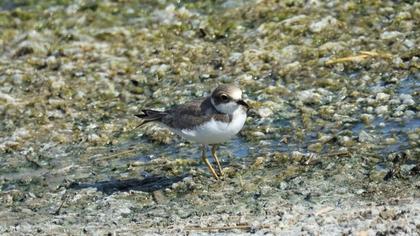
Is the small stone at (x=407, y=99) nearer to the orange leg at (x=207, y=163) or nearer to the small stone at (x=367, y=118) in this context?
the small stone at (x=367, y=118)

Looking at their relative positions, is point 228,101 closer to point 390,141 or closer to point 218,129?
point 218,129

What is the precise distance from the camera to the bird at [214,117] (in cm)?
912

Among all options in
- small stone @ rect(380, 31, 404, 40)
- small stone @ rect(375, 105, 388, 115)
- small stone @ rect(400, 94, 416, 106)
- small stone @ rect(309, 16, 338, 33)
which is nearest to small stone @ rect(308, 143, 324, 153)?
small stone @ rect(375, 105, 388, 115)

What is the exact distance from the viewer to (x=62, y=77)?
12.8m

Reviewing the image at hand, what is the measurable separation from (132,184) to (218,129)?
1252 millimetres

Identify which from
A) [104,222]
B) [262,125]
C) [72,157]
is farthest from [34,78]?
[104,222]

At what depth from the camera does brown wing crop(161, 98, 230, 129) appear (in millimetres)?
9211

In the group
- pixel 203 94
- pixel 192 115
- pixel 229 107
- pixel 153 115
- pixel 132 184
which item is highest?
pixel 229 107

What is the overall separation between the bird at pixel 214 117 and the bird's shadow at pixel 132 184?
1.65ft

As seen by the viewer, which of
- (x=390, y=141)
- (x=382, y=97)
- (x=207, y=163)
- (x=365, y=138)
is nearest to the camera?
(x=207, y=163)

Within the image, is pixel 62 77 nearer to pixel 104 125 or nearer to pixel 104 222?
pixel 104 125

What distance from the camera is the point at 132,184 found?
9711 mm

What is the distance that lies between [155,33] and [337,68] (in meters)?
3.17

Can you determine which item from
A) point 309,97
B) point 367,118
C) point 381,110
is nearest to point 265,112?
point 309,97
